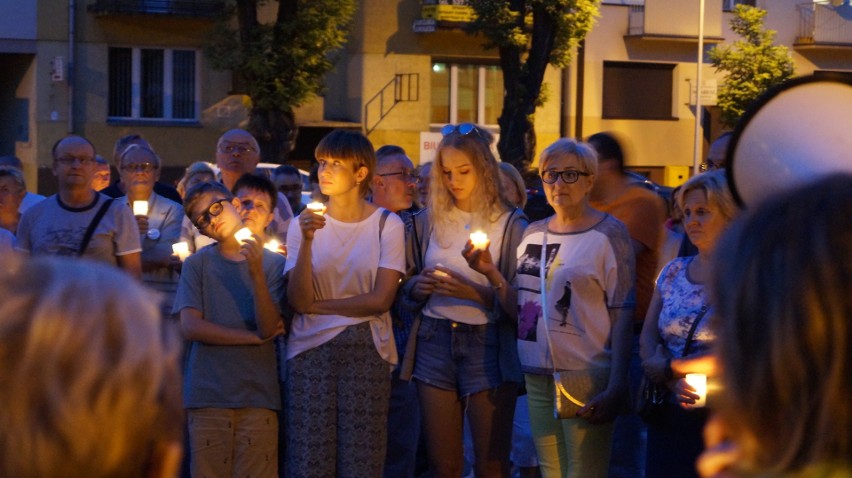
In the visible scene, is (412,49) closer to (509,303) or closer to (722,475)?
(509,303)

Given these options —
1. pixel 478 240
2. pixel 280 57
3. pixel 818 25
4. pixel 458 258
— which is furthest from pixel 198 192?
pixel 818 25

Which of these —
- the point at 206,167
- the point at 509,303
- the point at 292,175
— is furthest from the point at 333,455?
the point at 292,175

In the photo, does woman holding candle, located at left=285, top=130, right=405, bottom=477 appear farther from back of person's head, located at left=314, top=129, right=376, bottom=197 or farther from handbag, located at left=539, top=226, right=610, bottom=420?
handbag, located at left=539, top=226, right=610, bottom=420

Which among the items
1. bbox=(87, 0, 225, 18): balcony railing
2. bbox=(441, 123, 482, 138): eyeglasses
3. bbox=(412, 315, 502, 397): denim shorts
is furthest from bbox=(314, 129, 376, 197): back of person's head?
bbox=(87, 0, 225, 18): balcony railing

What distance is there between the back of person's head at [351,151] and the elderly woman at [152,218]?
52.5 inches

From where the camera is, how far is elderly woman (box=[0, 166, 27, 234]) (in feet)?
21.8

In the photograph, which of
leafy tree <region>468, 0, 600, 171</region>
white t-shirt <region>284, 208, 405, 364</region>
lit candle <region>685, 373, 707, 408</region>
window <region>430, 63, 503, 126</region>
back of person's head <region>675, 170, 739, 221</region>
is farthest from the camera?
window <region>430, 63, 503, 126</region>

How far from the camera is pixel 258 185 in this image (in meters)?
6.09

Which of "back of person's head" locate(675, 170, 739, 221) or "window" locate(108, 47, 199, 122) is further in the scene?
"window" locate(108, 47, 199, 122)

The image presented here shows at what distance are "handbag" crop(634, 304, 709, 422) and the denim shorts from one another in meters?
0.74

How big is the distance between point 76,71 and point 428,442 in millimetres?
22157

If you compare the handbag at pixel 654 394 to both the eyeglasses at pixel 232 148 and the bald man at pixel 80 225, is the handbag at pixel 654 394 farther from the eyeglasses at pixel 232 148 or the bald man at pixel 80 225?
the eyeglasses at pixel 232 148

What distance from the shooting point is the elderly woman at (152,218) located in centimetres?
642

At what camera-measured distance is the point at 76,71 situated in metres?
25.0
